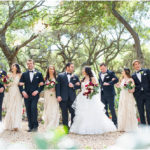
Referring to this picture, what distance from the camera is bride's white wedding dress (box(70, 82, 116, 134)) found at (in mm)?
5664

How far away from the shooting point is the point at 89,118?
5711 mm

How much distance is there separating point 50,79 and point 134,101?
2610mm

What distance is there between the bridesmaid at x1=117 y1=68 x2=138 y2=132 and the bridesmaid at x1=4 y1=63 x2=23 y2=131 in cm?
307

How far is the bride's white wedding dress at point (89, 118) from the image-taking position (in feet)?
18.6

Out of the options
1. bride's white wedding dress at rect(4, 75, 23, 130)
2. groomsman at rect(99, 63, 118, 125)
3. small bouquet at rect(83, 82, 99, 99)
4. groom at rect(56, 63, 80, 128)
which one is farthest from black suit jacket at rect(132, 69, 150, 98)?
bride's white wedding dress at rect(4, 75, 23, 130)

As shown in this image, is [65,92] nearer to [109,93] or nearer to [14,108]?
[109,93]

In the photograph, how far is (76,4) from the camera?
9203 mm

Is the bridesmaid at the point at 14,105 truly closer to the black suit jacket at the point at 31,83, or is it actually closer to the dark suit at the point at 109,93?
the black suit jacket at the point at 31,83

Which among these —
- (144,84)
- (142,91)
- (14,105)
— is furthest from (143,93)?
(14,105)

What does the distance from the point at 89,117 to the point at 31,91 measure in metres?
1.87

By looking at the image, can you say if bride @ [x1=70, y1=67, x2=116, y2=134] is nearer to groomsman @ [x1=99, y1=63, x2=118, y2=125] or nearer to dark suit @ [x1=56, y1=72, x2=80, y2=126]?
dark suit @ [x1=56, y1=72, x2=80, y2=126]

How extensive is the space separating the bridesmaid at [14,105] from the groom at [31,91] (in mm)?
284

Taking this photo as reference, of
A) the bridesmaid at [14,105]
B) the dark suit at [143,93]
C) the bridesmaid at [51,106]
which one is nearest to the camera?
the dark suit at [143,93]

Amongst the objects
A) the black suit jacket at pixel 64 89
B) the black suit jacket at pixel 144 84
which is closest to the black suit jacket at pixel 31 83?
the black suit jacket at pixel 64 89
